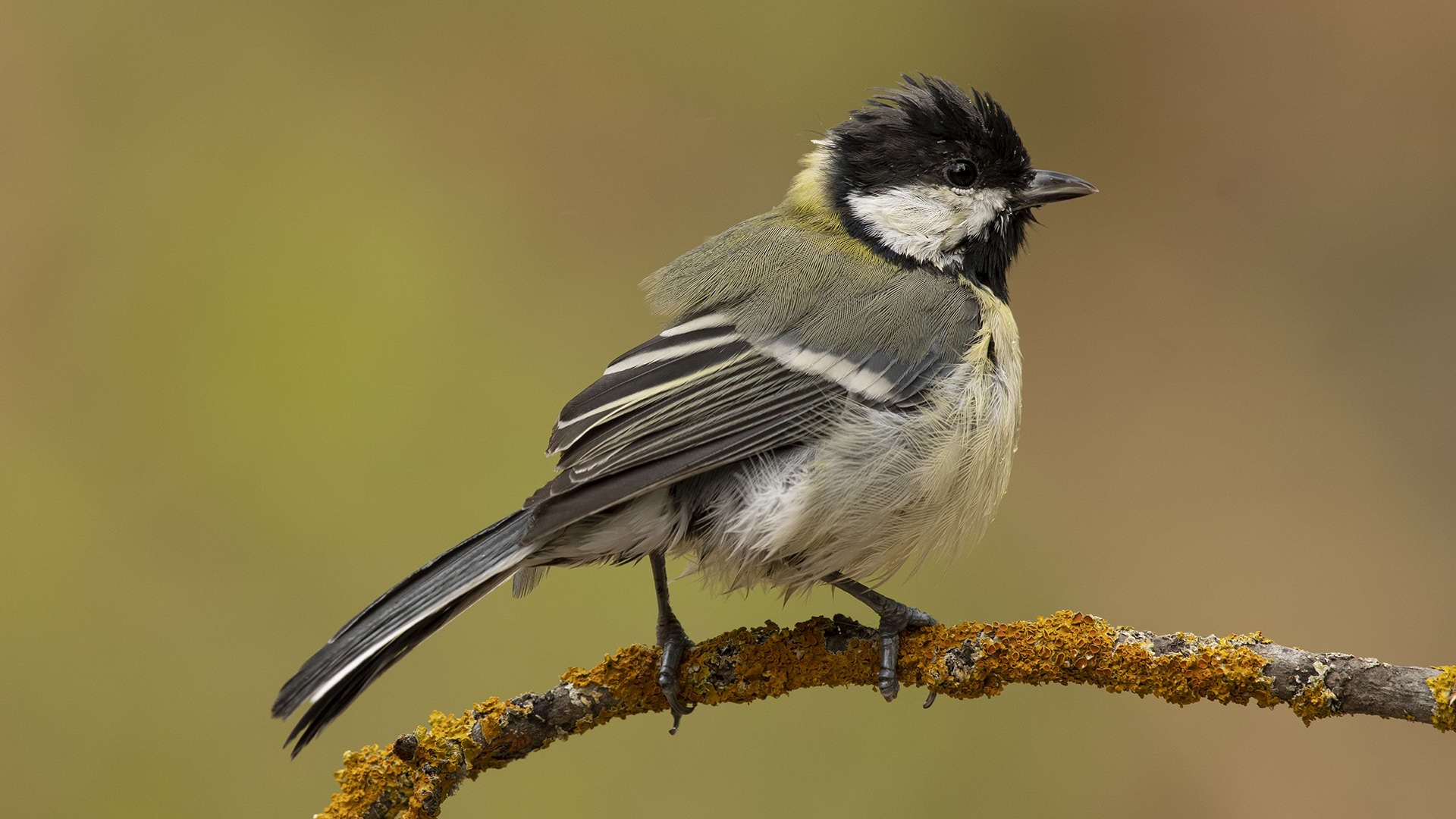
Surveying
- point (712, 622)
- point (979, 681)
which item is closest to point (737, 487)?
point (979, 681)

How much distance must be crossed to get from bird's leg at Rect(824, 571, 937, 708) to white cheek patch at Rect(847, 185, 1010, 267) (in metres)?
0.69

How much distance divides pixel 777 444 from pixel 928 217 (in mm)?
670

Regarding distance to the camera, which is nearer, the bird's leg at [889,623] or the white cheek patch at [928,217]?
the bird's leg at [889,623]

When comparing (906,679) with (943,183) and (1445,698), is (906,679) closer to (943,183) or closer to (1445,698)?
(1445,698)

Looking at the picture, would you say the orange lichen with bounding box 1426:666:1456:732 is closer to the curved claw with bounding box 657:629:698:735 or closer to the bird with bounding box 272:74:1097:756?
the bird with bounding box 272:74:1097:756

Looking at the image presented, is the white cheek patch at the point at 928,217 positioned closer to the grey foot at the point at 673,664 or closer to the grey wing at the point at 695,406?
the grey wing at the point at 695,406

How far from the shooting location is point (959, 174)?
210cm

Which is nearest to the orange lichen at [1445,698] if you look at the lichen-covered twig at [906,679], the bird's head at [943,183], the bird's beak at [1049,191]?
the lichen-covered twig at [906,679]

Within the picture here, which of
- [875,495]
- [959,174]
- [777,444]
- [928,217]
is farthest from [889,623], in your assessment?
[959,174]

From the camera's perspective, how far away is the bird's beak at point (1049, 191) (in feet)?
7.00

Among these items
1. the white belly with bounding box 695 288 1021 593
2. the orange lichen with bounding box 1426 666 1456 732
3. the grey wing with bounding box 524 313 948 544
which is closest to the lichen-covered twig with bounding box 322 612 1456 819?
the orange lichen with bounding box 1426 666 1456 732

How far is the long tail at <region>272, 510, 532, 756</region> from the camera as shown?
1.42 metres

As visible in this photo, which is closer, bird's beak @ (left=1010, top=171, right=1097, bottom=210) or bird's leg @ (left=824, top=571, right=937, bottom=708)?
bird's leg @ (left=824, top=571, right=937, bottom=708)

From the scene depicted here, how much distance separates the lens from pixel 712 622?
248cm
